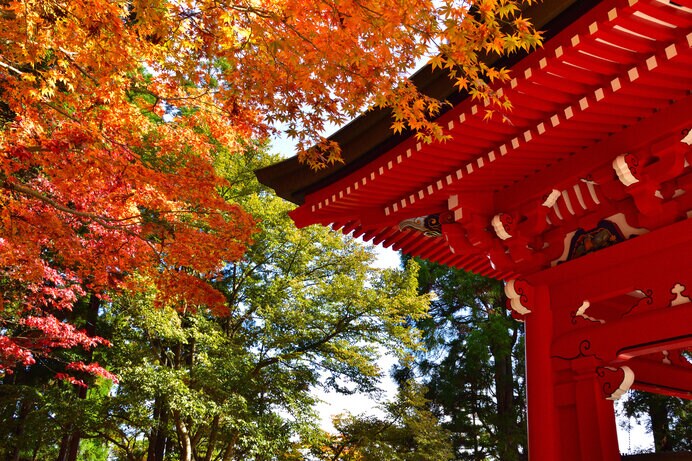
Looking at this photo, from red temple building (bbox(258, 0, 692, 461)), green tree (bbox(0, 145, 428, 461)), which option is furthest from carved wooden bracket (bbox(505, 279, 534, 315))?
green tree (bbox(0, 145, 428, 461))

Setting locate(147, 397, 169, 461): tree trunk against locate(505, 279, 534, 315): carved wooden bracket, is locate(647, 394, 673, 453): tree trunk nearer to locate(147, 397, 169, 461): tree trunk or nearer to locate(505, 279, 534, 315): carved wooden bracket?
locate(147, 397, 169, 461): tree trunk

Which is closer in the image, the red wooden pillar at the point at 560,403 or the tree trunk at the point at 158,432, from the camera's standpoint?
the red wooden pillar at the point at 560,403

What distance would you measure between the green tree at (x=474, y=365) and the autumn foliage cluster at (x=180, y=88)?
29.3ft

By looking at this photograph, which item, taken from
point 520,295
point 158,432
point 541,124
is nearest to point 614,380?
point 520,295

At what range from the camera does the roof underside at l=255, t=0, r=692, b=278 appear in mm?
2564

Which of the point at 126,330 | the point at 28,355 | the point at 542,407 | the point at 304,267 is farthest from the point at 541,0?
the point at 126,330

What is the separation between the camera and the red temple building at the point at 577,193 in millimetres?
2760

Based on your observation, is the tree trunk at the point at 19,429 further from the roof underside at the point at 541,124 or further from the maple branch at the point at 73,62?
the roof underside at the point at 541,124

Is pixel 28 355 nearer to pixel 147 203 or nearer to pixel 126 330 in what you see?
pixel 126 330

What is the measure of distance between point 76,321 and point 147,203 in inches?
301

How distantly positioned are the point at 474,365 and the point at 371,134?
1229 cm

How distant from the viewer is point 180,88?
6.55 meters

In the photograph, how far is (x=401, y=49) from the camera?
3.30m

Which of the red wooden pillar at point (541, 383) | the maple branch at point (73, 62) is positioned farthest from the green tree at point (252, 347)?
the red wooden pillar at point (541, 383)
